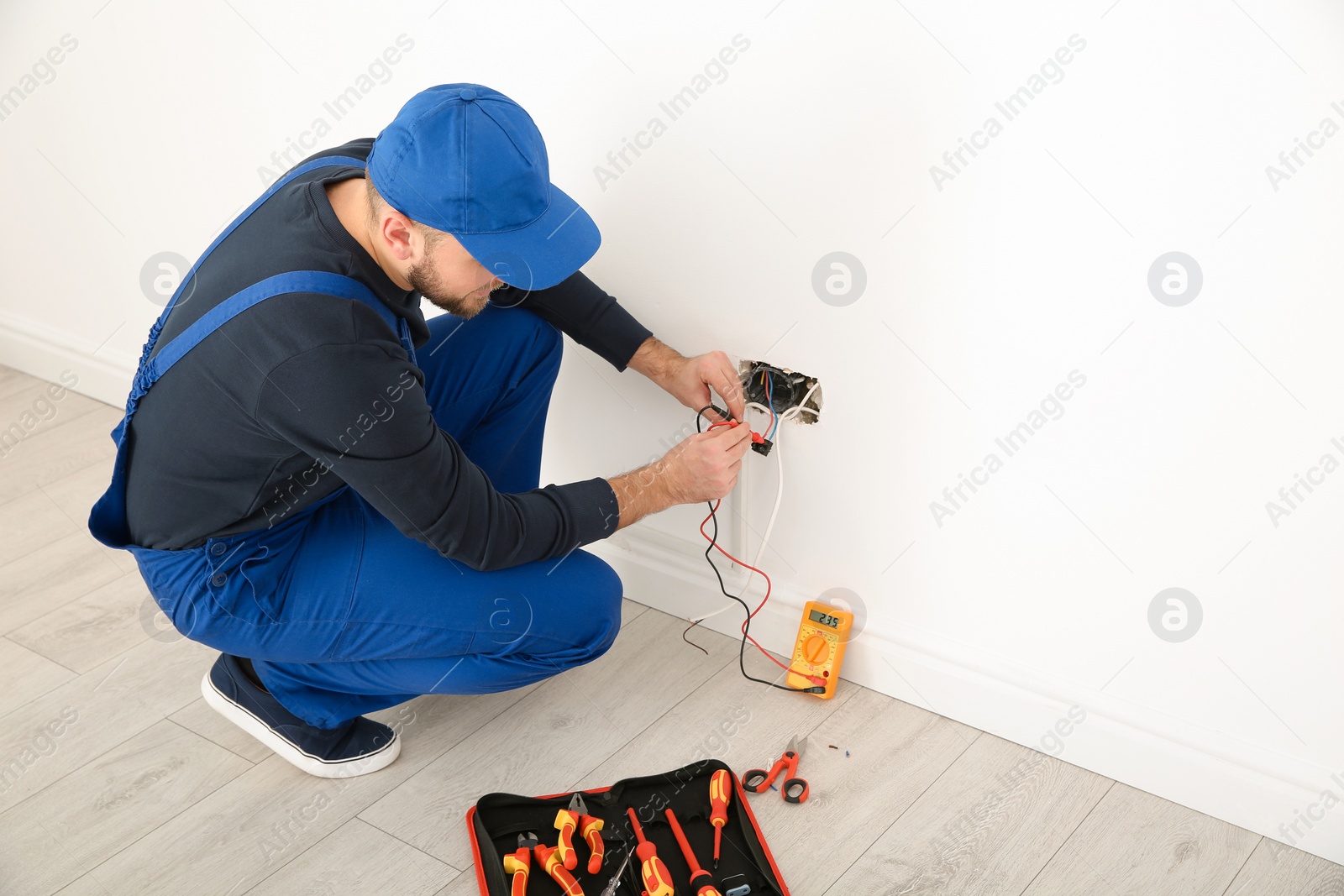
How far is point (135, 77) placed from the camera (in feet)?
8.20

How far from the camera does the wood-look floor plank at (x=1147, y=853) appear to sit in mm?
1468

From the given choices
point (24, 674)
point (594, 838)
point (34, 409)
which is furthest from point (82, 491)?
point (594, 838)

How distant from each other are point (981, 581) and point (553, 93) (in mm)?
1101

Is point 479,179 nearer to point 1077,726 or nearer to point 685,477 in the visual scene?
point 685,477

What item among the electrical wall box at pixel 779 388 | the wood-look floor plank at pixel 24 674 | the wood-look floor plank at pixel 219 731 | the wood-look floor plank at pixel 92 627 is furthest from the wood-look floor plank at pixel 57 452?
the electrical wall box at pixel 779 388

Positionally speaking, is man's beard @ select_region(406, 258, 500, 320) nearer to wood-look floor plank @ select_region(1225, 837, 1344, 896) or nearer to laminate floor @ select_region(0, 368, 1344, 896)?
laminate floor @ select_region(0, 368, 1344, 896)

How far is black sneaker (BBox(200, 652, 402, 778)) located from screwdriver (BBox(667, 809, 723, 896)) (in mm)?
516

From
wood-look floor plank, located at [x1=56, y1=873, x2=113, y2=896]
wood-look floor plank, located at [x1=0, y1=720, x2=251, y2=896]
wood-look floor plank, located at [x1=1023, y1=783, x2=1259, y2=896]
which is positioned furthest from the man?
wood-look floor plank, located at [x1=1023, y1=783, x2=1259, y2=896]

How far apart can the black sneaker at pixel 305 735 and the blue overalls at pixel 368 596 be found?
38 mm

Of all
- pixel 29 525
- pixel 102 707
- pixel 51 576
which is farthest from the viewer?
pixel 29 525

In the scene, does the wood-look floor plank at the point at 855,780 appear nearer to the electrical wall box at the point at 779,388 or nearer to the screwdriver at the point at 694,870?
the screwdriver at the point at 694,870

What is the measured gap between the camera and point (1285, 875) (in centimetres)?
148

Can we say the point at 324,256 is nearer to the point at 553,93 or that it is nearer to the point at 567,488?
the point at 567,488

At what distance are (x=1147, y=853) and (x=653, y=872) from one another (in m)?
0.72
